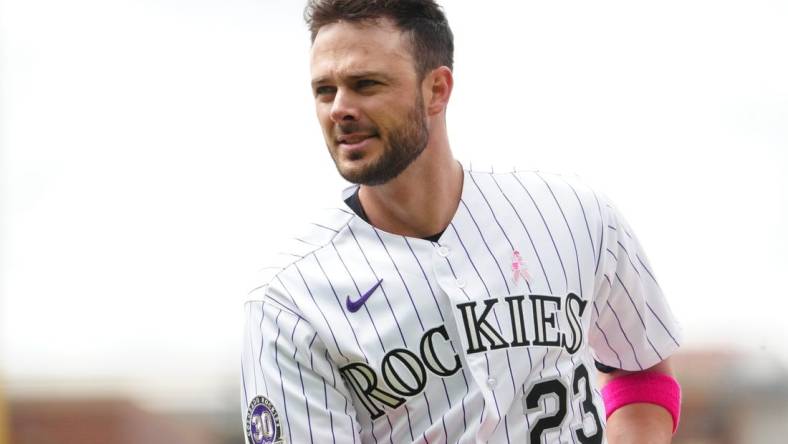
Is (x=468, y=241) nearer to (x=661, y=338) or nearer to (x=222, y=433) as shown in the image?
(x=661, y=338)

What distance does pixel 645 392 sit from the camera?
3385 millimetres

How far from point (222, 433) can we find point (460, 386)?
15618 mm

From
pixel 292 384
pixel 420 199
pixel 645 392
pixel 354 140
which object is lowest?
pixel 645 392

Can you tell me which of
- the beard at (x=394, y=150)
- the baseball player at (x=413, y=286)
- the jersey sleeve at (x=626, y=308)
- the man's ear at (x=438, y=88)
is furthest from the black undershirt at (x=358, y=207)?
the jersey sleeve at (x=626, y=308)

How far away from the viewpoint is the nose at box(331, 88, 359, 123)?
2.91 m

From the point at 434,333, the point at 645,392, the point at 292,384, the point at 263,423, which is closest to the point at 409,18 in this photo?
the point at 434,333

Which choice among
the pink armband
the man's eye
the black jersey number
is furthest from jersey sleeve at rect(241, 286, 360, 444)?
the pink armband

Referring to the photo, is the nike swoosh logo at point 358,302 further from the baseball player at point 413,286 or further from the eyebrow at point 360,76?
the eyebrow at point 360,76

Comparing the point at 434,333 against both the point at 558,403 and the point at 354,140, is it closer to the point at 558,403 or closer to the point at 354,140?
the point at 558,403

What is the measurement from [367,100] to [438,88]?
0.94ft

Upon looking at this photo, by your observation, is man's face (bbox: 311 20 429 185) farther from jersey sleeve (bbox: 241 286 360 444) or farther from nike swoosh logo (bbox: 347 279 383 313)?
jersey sleeve (bbox: 241 286 360 444)

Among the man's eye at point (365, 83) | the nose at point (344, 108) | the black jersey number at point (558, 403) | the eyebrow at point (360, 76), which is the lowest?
the black jersey number at point (558, 403)

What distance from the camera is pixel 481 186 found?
3203 millimetres

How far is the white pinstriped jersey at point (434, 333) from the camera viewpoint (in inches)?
116
